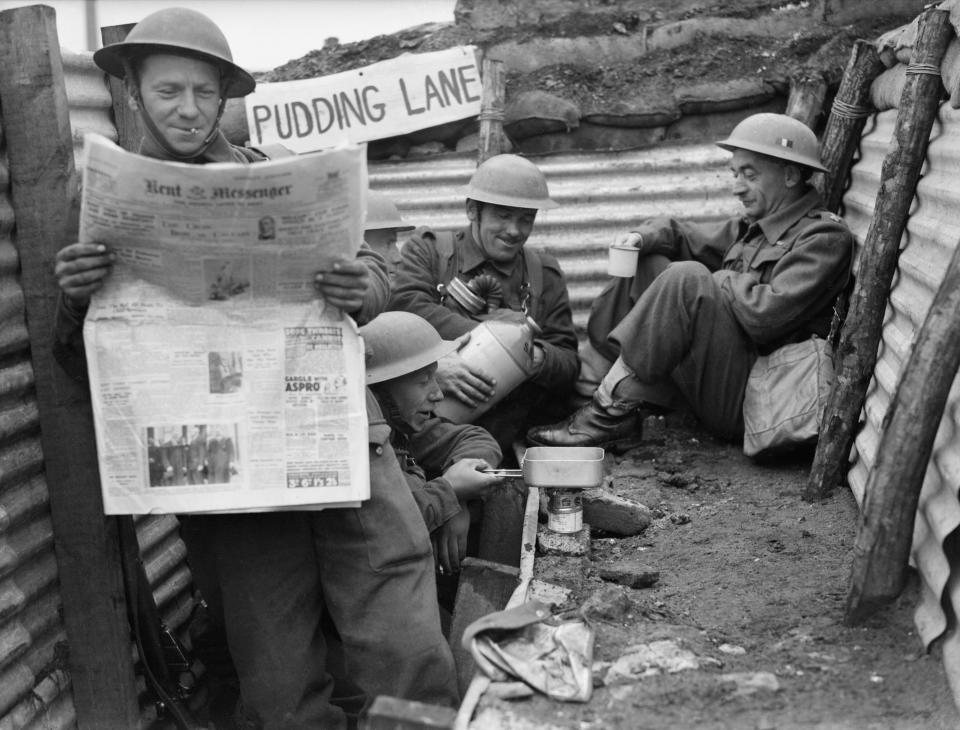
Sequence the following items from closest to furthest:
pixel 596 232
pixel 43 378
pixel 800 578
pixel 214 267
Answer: pixel 214 267, pixel 43 378, pixel 800 578, pixel 596 232

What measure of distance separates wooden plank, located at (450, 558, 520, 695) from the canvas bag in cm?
162

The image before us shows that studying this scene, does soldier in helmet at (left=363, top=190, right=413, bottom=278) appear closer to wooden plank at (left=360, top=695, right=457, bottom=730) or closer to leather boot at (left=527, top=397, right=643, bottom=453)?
leather boot at (left=527, top=397, right=643, bottom=453)

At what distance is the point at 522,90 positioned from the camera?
6719mm

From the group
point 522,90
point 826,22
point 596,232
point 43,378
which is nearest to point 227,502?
point 43,378

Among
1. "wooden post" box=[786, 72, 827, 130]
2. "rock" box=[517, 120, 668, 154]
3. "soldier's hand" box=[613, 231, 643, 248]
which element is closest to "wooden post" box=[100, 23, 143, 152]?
"soldier's hand" box=[613, 231, 643, 248]

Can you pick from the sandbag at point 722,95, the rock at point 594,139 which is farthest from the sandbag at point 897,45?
the rock at point 594,139

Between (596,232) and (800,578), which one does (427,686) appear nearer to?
(800,578)

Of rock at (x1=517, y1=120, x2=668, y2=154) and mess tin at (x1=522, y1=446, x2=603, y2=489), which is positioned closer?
mess tin at (x1=522, y1=446, x2=603, y2=489)

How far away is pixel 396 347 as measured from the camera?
3670 millimetres

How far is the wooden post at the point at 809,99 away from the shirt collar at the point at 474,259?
1872 mm

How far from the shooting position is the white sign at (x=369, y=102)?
6.55 metres

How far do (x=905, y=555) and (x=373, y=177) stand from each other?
14.8 ft

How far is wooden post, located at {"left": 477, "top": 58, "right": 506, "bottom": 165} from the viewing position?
644 centimetres

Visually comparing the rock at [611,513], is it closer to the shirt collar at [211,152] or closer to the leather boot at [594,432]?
the leather boot at [594,432]
